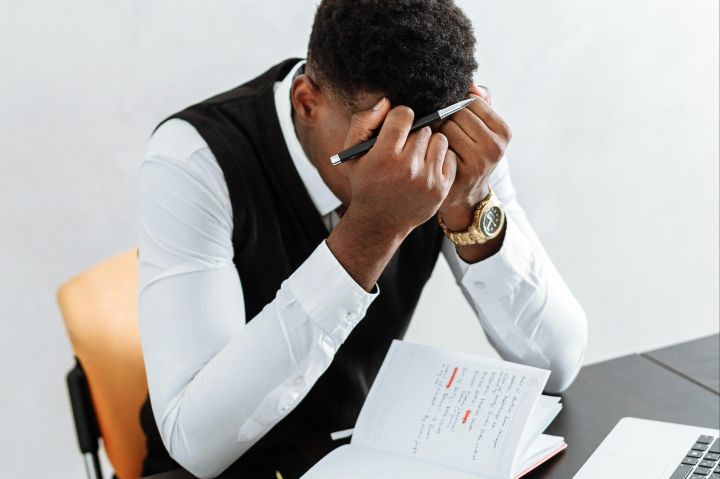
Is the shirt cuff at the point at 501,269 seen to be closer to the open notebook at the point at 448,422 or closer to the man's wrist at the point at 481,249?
the man's wrist at the point at 481,249

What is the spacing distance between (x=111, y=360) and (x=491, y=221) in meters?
0.65

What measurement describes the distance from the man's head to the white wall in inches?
33.1

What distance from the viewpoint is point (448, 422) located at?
1090 millimetres

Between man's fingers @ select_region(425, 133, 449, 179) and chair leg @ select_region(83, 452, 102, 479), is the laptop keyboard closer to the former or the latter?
man's fingers @ select_region(425, 133, 449, 179)

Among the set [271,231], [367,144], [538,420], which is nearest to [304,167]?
[271,231]

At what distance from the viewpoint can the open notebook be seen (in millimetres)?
1028

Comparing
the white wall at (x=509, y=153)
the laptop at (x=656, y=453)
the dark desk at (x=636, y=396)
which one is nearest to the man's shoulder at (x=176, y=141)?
the dark desk at (x=636, y=396)

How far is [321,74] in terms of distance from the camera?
1155mm

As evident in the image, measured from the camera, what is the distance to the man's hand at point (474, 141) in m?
1.15

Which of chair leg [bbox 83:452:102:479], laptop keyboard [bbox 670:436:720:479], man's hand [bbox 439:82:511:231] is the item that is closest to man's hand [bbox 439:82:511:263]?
man's hand [bbox 439:82:511:231]

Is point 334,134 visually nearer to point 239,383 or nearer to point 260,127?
point 260,127

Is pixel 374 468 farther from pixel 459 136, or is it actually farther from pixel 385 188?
pixel 459 136

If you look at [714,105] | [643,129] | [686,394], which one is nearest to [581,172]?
[643,129]

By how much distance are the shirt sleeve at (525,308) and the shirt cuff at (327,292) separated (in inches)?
10.9
